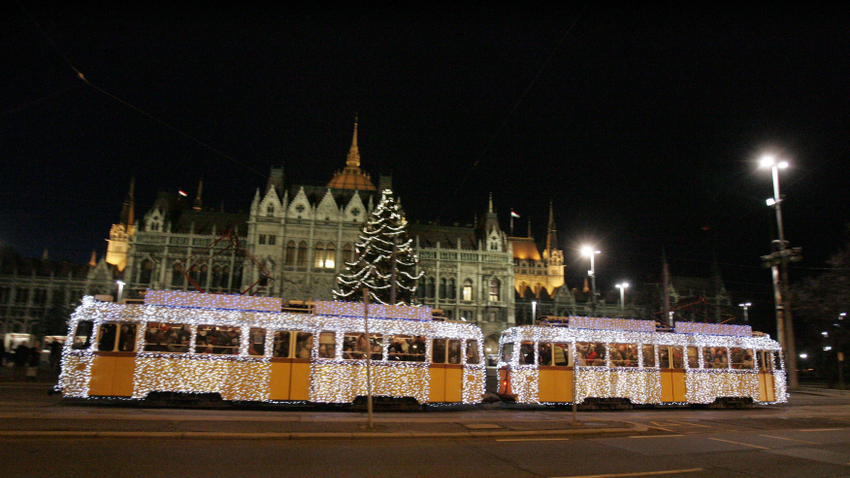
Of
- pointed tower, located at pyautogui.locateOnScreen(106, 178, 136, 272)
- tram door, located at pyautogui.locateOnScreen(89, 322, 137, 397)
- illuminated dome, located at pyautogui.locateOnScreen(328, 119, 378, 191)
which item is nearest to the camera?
tram door, located at pyautogui.locateOnScreen(89, 322, 137, 397)

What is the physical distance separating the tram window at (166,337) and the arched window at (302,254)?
4983 centimetres

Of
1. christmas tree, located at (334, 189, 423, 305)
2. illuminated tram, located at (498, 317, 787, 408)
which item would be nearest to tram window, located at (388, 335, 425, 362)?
illuminated tram, located at (498, 317, 787, 408)

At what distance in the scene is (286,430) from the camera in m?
10.2

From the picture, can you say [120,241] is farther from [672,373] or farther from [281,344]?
[672,373]

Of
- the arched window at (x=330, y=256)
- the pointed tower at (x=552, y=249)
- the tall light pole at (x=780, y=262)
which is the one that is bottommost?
the tall light pole at (x=780, y=262)

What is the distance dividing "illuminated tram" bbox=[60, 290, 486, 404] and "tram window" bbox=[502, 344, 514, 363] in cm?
131

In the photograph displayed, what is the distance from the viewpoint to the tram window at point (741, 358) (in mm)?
19516

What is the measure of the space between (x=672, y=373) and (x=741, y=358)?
11.4 feet

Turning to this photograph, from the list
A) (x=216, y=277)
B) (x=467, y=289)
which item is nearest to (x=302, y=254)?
(x=216, y=277)

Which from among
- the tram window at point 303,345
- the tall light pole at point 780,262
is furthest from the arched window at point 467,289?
the tram window at point 303,345

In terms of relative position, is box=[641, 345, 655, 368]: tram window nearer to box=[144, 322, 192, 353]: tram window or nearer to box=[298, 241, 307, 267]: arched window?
box=[144, 322, 192, 353]: tram window

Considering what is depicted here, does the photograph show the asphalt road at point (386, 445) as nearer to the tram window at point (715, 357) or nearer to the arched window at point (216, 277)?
the tram window at point (715, 357)

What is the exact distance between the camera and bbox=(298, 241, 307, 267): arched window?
6354 cm

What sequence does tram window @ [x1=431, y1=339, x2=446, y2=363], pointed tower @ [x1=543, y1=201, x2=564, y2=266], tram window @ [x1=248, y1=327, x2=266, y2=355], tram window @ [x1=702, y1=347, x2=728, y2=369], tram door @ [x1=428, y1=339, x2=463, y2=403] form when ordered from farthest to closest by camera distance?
pointed tower @ [x1=543, y1=201, x2=564, y2=266]
tram window @ [x1=702, y1=347, x2=728, y2=369]
tram window @ [x1=431, y1=339, x2=446, y2=363]
tram door @ [x1=428, y1=339, x2=463, y2=403]
tram window @ [x1=248, y1=327, x2=266, y2=355]
